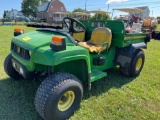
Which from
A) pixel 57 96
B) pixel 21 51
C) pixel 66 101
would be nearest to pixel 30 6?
pixel 21 51

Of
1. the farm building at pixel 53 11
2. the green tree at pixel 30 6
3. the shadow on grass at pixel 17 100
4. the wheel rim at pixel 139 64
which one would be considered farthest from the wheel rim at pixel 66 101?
the green tree at pixel 30 6

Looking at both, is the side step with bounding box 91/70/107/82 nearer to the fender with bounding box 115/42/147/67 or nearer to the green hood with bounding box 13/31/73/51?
the fender with bounding box 115/42/147/67

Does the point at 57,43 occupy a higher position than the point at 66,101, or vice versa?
the point at 57,43

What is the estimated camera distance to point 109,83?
357cm

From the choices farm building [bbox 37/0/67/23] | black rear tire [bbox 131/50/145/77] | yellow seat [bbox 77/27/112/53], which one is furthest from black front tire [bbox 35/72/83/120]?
farm building [bbox 37/0/67/23]

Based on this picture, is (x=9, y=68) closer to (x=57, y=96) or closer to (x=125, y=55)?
(x=57, y=96)

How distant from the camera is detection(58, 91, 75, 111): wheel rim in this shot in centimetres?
238

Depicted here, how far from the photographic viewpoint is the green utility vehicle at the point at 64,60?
2.11 m

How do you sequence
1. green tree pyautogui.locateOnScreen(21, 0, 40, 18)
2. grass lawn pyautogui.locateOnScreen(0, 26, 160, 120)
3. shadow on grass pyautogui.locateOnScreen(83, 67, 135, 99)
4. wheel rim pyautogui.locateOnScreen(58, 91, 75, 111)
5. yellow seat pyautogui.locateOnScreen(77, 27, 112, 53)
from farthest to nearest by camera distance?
green tree pyautogui.locateOnScreen(21, 0, 40, 18)
yellow seat pyautogui.locateOnScreen(77, 27, 112, 53)
shadow on grass pyautogui.locateOnScreen(83, 67, 135, 99)
grass lawn pyautogui.locateOnScreen(0, 26, 160, 120)
wheel rim pyautogui.locateOnScreen(58, 91, 75, 111)

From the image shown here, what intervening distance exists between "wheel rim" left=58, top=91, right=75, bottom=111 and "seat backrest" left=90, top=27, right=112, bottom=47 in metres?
1.42

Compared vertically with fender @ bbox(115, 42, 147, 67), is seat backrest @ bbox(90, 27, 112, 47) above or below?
above

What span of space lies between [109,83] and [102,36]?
3.35 feet

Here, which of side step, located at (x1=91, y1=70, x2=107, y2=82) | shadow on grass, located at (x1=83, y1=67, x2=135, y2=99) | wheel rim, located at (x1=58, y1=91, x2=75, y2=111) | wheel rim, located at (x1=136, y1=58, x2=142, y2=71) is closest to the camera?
wheel rim, located at (x1=58, y1=91, x2=75, y2=111)

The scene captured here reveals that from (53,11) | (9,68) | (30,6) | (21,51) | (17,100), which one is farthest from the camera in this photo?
(30,6)
